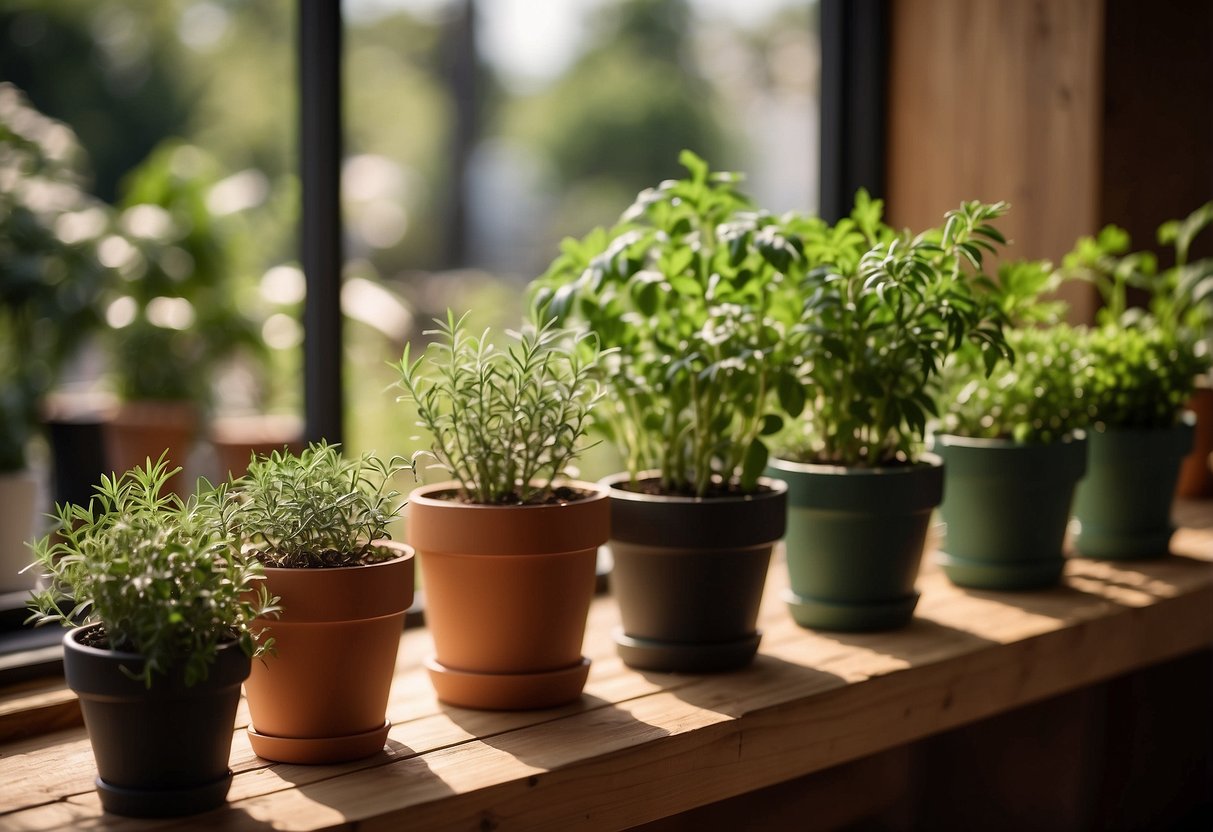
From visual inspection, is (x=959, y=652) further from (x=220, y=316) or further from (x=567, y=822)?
(x=220, y=316)

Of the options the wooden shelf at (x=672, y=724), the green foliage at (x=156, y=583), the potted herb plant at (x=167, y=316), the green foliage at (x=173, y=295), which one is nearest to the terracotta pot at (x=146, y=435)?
the potted herb plant at (x=167, y=316)

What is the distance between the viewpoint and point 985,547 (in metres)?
1.65

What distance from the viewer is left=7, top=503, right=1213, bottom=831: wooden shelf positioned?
96 centimetres

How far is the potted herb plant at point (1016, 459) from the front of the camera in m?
1.59

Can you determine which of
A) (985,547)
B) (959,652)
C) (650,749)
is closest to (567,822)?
(650,749)

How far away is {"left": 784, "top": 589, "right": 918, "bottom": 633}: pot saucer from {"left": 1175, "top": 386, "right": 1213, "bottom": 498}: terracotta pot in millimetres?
992

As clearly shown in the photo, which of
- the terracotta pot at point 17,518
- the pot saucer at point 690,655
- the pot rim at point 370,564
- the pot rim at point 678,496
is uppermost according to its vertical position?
the pot rim at point 678,496

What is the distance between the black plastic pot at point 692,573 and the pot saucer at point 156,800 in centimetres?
51

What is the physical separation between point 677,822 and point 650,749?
0.36 meters

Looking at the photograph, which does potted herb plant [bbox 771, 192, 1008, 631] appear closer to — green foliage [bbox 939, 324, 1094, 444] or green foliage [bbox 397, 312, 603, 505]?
green foliage [bbox 939, 324, 1094, 444]

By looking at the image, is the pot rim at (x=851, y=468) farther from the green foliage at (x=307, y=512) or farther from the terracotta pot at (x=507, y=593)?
the green foliage at (x=307, y=512)

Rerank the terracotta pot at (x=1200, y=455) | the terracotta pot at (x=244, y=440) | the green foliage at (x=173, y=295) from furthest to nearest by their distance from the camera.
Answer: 1. the green foliage at (x=173, y=295)
2. the terracotta pot at (x=244, y=440)
3. the terracotta pot at (x=1200, y=455)

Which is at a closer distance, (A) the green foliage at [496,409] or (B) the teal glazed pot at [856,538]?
(A) the green foliage at [496,409]

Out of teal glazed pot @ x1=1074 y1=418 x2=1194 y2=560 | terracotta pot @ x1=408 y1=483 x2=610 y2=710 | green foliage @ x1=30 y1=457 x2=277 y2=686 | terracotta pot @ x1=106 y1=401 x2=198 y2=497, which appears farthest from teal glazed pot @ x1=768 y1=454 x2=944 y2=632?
terracotta pot @ x1=106 y1=401 x2=198 y2=497
